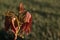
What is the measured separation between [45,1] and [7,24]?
219 centimetres

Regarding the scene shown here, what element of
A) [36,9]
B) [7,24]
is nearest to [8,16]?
[7,24]

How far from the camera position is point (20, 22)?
314cm

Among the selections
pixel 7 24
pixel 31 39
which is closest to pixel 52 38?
pixel 31 39

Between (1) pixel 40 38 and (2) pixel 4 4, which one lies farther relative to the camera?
(2) pixel 4 4

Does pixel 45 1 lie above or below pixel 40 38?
above

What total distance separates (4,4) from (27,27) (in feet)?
6.17

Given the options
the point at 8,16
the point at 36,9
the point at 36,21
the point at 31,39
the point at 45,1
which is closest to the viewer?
the point at 8,16

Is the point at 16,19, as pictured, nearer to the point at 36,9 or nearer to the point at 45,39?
the point at 45,39

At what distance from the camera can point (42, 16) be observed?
4.56 metres

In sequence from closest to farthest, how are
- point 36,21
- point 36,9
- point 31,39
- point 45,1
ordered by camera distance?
1. point 31,39
2. point 36,21
3. point 36,9
4. point 45,1

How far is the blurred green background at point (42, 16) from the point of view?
13.2ft

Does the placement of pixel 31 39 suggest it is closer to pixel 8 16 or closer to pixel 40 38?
pixel 40 38

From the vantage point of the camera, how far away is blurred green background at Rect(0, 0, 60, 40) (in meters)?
4.02

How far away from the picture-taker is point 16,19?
10.2 feet
